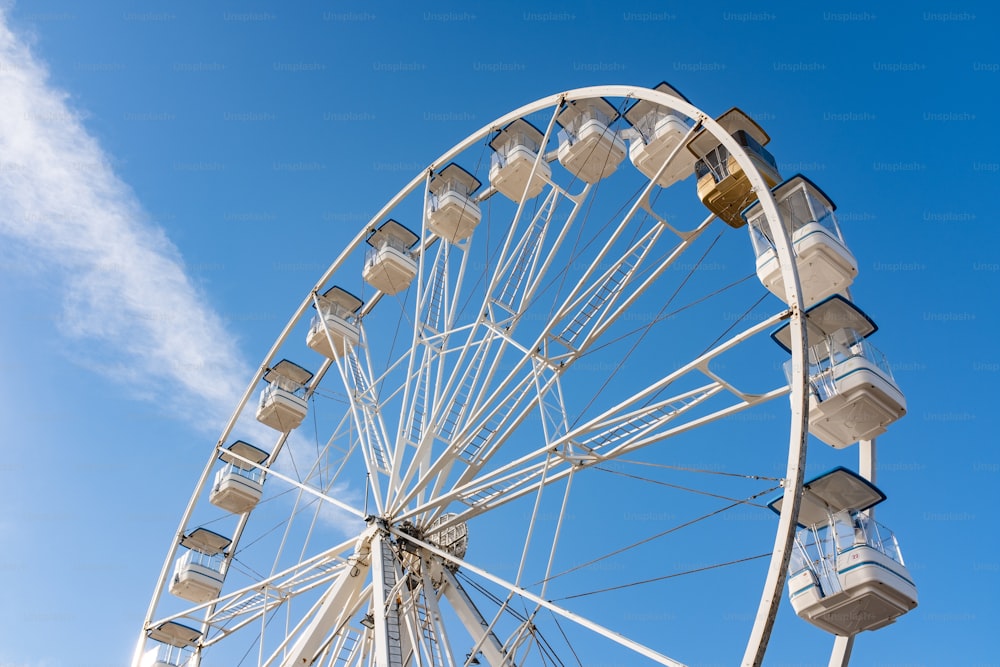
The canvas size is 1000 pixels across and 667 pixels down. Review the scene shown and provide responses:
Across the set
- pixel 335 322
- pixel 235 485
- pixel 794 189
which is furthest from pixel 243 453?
pixel 794 189

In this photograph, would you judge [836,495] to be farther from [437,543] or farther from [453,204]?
[453,204]

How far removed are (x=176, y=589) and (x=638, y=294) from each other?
1198 cm

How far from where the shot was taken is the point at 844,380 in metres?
12.1

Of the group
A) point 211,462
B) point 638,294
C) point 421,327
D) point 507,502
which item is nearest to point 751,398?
point 638,294

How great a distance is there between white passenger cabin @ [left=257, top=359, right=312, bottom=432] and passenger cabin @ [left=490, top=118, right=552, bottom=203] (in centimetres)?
633

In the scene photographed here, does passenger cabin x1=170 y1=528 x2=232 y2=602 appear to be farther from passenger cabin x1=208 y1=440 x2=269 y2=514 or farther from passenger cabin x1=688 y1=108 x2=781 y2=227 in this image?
passenger cabin x1=688 y1=108 x2=781 y2=227

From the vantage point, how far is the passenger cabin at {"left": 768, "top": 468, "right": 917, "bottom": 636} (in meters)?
11.0

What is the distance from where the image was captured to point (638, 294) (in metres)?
14.4

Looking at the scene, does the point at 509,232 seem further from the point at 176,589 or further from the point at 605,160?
the point at 176,589

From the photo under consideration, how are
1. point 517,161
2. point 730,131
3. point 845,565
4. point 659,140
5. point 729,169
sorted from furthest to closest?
point 517,161
point 659,140
point 730,131
point 729,169
point 845,565

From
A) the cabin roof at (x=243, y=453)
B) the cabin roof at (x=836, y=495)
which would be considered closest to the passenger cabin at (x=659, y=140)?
the cabin roof at (x=836, y=495)

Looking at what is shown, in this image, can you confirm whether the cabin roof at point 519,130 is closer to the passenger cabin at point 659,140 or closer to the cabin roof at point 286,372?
the passenger cabin at point 659,140

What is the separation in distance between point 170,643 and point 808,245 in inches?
556

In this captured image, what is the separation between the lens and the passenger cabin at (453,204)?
18.4m
